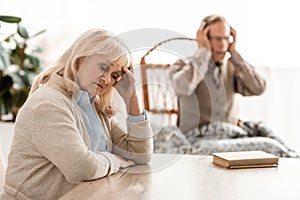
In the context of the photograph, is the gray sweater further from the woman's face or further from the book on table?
the woman's face

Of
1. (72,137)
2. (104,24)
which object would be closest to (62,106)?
(72,137)

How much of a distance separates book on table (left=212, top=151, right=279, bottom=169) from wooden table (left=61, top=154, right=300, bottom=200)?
0.09ft

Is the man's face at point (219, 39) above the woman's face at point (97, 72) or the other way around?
the other way around

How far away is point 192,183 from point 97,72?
0.46m

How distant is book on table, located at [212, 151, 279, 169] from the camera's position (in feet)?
6.47

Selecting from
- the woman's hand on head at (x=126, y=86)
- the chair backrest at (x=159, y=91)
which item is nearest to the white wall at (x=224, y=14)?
the chair backrest at (x=159, y=91)

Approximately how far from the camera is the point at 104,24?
15.0ft

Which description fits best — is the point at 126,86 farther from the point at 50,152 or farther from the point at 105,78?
the point at 50,152

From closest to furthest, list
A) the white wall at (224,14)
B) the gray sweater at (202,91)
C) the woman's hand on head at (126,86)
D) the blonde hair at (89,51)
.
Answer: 1. the blonde hair at (89,51)
2. the woman's hand on head at (126,86)
3. the gray sweater at (202,91)
4. the white wall at (224,14)

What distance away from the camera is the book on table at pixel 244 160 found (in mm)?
1972

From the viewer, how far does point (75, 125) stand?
71.7 inches

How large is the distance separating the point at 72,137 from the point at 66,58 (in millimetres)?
307

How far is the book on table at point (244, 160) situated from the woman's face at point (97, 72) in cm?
43

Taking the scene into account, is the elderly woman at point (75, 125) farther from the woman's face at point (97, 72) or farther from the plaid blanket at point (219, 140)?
the plaid blanket at point (219, 140)
